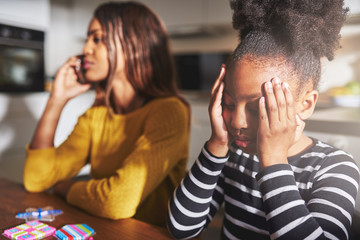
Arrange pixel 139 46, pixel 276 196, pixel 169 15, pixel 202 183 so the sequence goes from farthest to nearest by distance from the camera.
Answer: pixel 169 15 < pixel 139 46 < pixel 202 183 < pixel 276 196

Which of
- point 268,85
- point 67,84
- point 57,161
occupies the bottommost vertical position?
point 57,161

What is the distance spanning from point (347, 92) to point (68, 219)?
0.57 m

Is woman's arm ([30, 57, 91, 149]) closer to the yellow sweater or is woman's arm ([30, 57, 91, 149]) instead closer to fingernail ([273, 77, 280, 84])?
the yellow sweater

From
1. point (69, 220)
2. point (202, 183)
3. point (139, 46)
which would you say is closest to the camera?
point (202, 183)

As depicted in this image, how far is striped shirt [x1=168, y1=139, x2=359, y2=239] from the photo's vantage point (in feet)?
1.33

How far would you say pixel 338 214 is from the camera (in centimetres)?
41

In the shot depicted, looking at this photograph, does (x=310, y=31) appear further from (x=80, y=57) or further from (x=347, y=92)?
(x=80, y=57)

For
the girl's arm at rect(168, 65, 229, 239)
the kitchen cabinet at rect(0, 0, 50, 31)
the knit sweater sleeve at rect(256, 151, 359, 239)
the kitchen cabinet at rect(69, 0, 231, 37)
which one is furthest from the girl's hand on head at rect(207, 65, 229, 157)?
the kitchen cabinet at rect(0, 0, 50, 31)

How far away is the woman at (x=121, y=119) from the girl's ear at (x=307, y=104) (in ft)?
1.35

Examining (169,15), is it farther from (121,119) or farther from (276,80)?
(276,80)

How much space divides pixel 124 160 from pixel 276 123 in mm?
499

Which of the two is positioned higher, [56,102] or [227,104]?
[227,104]

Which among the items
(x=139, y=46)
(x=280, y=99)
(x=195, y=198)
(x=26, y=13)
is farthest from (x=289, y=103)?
(x=26, y=13)

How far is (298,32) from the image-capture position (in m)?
0.43
